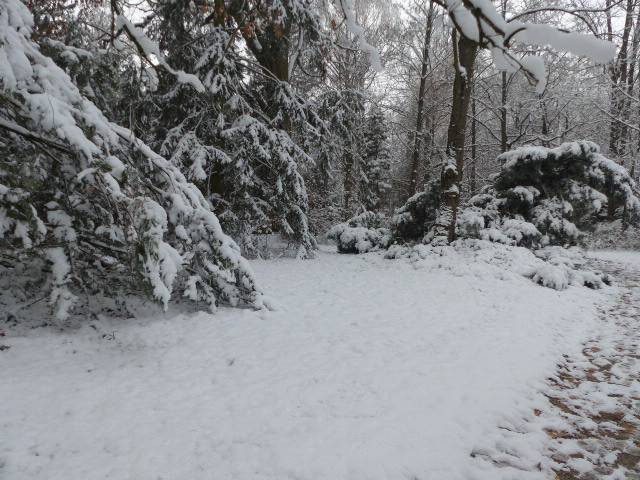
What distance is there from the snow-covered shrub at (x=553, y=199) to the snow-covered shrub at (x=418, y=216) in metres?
0.80

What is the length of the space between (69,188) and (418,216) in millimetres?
8291

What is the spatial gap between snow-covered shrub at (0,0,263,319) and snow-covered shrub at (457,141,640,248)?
7679 millimetres

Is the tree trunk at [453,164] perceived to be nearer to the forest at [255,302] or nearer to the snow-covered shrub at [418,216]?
the forest at [255,302]

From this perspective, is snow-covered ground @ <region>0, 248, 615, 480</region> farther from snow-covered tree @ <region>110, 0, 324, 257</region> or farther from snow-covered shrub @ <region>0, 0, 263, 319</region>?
snow-covered tree @ <region>110, 0, 324, 257</region>

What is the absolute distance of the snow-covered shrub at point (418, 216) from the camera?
981cm

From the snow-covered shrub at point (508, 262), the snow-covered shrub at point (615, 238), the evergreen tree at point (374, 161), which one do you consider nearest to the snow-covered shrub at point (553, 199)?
the snow-covered shrub at point (508, 262)

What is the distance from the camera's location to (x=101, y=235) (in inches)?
158

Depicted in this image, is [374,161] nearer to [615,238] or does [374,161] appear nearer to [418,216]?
[418,216]

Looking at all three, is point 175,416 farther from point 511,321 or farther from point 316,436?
point 511,321

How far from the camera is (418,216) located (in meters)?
10.2

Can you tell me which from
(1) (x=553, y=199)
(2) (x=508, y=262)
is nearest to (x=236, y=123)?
(2) (x=508, y=262)

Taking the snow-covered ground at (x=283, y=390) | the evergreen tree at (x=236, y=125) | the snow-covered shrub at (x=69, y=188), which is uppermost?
the evergreen tree at (x=236, y=125)

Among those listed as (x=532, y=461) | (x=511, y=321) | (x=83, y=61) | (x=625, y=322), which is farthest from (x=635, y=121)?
(x=83, y=61)

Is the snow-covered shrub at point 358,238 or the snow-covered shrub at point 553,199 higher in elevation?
the snow-covered shrub at point 553,199
